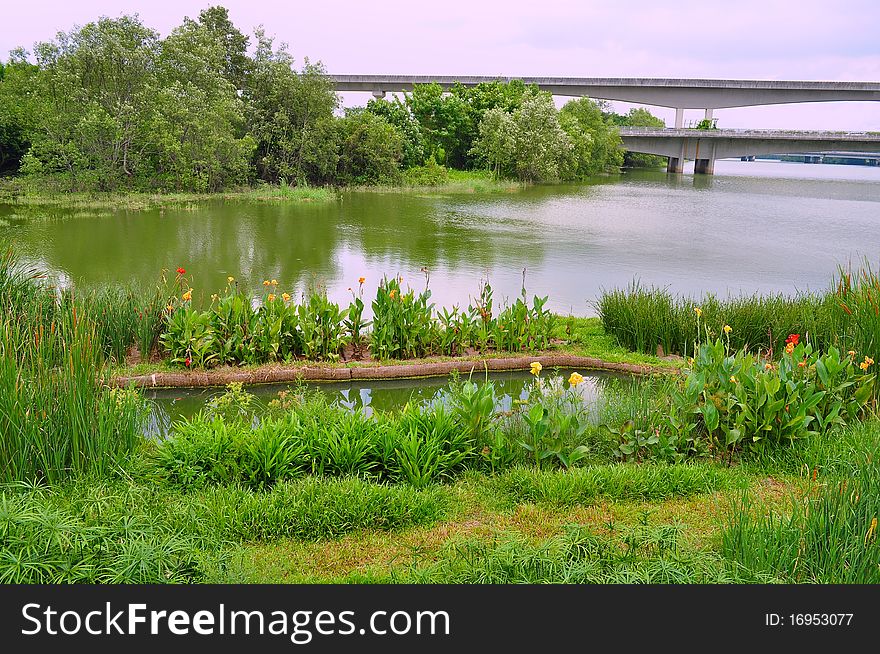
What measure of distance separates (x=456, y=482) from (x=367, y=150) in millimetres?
23730

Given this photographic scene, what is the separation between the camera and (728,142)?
44438mm

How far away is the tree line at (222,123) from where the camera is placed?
19.4m

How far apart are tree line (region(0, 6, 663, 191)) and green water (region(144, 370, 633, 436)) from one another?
15.9 m

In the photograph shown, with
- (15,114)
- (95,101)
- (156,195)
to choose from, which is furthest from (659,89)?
(15,114)

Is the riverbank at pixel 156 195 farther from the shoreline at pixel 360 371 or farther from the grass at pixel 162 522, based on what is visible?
the grass at pixel 162 522

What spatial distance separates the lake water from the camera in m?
10.4

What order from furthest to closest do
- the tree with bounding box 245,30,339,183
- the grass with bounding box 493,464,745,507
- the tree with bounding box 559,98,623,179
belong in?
the tree with bounding box 559,98,623,179 < the tree with bounding box 245,30,339,183 < the grass with bounding box 493,464,745,507

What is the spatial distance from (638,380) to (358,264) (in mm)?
6433

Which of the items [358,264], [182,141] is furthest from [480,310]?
[182,141]

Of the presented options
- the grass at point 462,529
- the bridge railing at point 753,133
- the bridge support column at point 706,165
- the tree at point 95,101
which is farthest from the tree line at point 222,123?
Result: the grass at point 462,529

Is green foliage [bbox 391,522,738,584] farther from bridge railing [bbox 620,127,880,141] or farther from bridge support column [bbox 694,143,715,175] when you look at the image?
bridge support column [bbox 694,143,715,175]

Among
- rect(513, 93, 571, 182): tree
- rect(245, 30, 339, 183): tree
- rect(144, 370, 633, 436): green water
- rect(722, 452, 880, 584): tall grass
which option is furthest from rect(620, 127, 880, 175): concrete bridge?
rect(722, 452, 880, 584): tall grass

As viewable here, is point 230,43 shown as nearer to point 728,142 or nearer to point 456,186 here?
point 456,186

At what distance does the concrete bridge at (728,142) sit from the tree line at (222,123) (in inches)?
373
